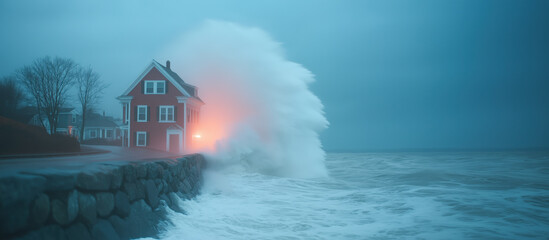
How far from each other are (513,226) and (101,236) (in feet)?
30.5

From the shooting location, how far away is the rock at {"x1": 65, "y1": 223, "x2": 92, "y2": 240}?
415 centimetres

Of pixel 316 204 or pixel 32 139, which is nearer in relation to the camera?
pixel 316 204

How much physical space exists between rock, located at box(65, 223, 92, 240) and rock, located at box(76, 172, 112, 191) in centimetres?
49

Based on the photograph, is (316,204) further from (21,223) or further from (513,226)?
(21,223)

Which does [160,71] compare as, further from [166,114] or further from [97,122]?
[97,122]

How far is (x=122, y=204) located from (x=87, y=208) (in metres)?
1.03

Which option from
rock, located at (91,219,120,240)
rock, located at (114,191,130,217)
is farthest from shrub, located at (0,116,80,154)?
rock, located at (91,219,120,240)

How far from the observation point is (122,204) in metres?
5.56

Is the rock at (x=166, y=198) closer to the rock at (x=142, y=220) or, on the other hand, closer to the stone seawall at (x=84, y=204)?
the stone seawall at (x=84, y=204)

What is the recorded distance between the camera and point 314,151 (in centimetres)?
2853

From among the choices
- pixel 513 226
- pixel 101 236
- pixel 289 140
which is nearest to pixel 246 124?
pixel 289 140

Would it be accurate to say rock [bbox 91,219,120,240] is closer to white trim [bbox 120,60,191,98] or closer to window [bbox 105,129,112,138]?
white trim [bbox 120,60,191,98]


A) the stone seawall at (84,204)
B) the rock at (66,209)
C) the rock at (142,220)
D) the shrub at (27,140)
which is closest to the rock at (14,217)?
the stone seawall at (84,204)

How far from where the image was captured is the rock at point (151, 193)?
681 cm
